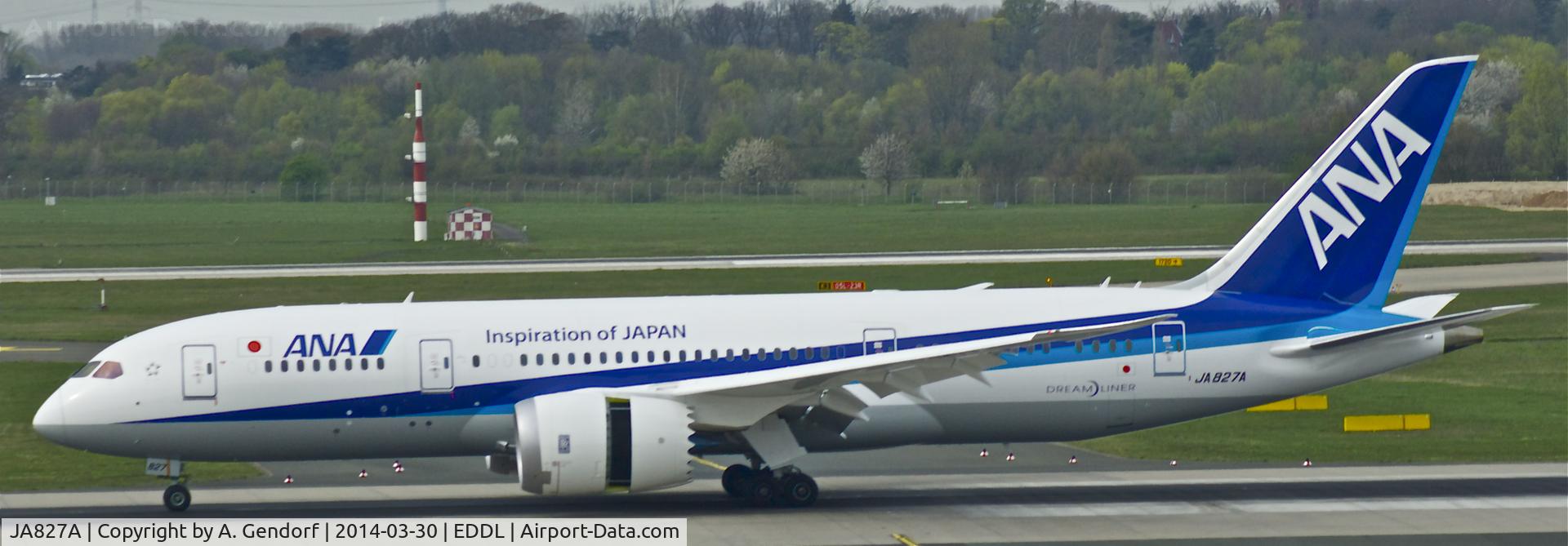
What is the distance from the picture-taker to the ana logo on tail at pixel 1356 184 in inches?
1041

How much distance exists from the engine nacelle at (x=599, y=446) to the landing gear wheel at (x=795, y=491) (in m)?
2.09

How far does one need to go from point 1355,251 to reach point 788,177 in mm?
71221

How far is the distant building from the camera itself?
114688mm

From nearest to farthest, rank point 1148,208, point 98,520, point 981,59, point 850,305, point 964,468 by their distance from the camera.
Answer: point 98,520 < point 850,305 < point 964,468 < point 1148,208 < point 981,59

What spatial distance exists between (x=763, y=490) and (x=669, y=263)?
127ft

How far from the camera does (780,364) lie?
24828 mm

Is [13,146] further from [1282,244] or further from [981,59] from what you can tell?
[1282,244]

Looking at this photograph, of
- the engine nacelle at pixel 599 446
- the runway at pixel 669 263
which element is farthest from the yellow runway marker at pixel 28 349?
the engine nacelle at pixel 599 446

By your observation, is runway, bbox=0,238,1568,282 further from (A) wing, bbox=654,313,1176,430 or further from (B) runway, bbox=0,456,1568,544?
(A) wing, bbox=654,313,1176,430

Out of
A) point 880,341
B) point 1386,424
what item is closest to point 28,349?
point 880,341

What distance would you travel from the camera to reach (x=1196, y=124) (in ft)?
316

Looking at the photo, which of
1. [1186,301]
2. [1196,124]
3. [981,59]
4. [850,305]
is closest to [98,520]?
[850,305]

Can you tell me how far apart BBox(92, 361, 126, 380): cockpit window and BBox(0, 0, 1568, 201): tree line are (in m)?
58.4

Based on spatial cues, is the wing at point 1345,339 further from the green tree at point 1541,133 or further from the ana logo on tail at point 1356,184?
the green tree at point 1541,133
